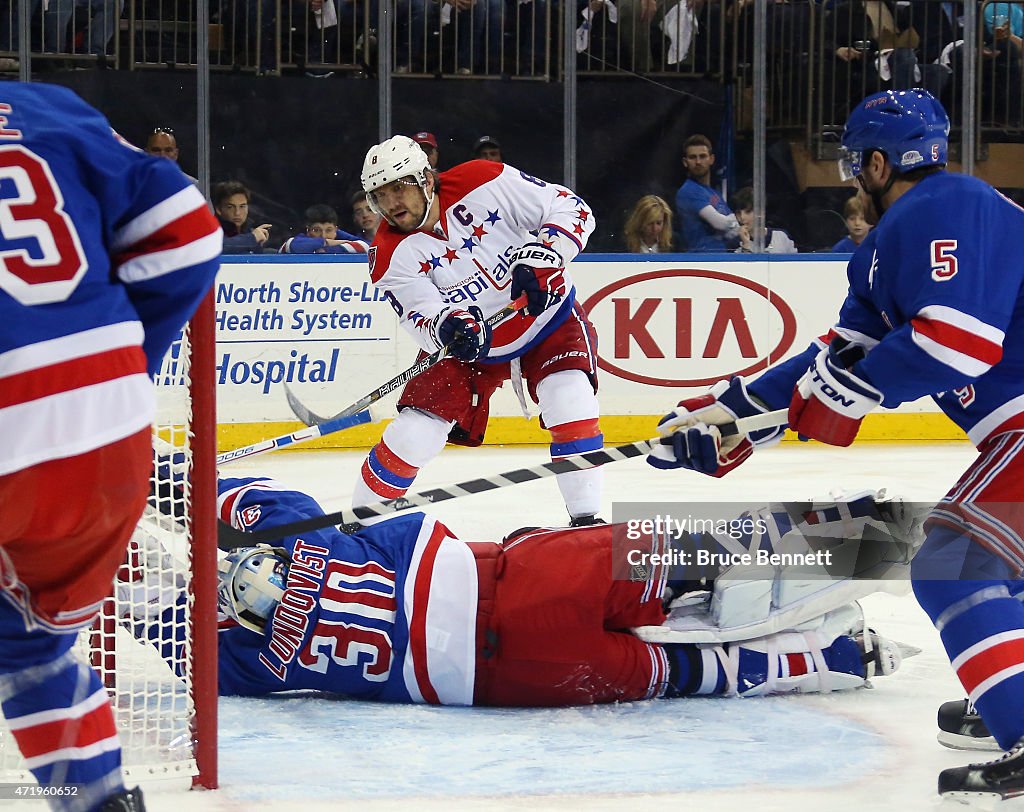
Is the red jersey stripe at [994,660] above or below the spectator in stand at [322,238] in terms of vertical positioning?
below

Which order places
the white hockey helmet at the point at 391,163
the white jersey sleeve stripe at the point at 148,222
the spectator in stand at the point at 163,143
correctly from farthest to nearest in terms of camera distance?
the spectator in stand at the point at 163,143, the white hockey helmet at the point at 391,163, the white jersey sleeve stripe at the point at 148,222

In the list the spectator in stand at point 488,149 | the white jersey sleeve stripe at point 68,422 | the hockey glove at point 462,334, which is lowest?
the hockey glove at point 462,334

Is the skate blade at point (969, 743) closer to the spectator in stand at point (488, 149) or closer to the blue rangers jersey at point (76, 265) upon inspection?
the blue rangers jersey at point (76, 265)

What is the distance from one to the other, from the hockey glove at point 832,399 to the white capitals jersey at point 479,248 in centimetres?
175

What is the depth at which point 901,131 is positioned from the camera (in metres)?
2.31

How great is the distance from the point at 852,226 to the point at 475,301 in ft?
10.0

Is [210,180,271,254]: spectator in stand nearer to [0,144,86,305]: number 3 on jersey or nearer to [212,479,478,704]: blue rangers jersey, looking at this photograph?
[212,479,478,704]: blue rangers jersey

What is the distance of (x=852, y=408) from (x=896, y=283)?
7.7 inches

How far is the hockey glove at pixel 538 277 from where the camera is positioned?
3.97m

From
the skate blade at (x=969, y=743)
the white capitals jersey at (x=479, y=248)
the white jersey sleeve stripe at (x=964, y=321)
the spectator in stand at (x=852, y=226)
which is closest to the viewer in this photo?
the white jersey sleeve stripe at (x=964, y=321)

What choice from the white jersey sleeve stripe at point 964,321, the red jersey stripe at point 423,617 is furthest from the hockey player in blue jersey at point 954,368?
the red jersey stripe at point 423,617

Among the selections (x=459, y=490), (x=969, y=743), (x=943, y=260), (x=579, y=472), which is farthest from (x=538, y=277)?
(x=943, y=260)

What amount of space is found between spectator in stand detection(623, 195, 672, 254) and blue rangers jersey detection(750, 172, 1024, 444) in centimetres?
426

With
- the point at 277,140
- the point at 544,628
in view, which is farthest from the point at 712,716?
the point at 277,140
